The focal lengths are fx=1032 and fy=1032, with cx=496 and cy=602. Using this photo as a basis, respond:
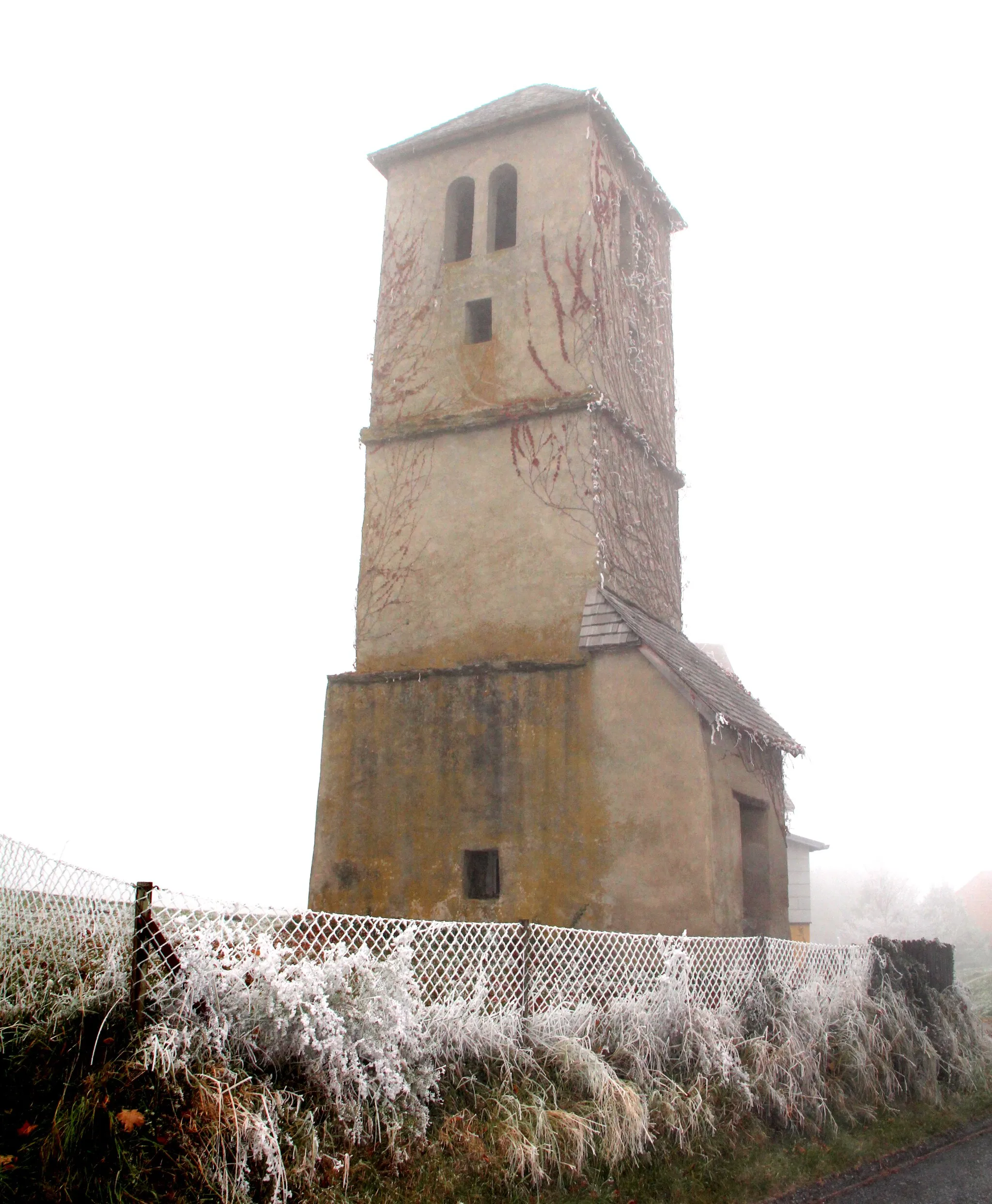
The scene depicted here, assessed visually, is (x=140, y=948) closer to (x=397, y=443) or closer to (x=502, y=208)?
(x=397, y=443)

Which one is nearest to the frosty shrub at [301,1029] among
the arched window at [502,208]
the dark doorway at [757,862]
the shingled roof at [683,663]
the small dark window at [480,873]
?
the small dark window at [480,873]

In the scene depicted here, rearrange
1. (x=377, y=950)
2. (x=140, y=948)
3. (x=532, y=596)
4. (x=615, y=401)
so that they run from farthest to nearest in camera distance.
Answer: (x=615, y=401) → (x=532, y=596) → (x=377, y=950) → (x=140, y=948)

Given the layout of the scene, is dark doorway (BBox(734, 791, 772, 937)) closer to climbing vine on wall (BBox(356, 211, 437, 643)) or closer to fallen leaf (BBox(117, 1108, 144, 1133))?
climbing vine on wall (BBox(356, 211, 437, 643))

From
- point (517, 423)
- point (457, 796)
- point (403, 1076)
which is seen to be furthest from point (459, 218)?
point (403, 1076)

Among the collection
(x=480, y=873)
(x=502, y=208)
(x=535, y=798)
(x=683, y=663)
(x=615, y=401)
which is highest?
(x=502, y=208)

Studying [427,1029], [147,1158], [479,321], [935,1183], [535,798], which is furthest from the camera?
[479,321]

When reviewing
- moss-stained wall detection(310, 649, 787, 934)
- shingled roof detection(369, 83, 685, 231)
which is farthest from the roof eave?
moss-stained wall detection(310, 649, 787, 934)

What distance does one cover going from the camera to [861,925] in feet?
135

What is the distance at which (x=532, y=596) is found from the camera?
515 inches

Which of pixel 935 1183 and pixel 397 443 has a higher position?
pixel 397 443

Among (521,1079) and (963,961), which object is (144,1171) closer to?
(521,1079)

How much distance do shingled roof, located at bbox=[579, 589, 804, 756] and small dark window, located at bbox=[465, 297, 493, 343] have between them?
4.41 meters

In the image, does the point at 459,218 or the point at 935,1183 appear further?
the point at 459,218

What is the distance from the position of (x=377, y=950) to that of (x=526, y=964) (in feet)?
10.1
